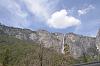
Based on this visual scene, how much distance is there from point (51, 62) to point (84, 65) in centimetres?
4548

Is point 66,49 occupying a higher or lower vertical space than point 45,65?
higher

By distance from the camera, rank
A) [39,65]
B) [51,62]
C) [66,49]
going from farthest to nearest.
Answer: [66,49]
[51,62]
[39,65]

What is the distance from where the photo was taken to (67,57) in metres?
81.4

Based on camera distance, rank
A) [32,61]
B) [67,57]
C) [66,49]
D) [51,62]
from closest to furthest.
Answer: [32,61]
[51,62]
[67,57]
[66,49]

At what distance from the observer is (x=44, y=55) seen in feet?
155

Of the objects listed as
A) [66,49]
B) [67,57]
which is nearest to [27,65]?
[67,57]

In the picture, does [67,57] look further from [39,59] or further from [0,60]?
[39,59]

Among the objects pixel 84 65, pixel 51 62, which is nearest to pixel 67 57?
pixel 51 62

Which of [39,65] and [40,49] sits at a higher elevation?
[40,49]

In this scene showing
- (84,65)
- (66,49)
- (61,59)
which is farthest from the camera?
(66,49)

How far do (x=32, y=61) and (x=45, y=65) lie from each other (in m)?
5.57

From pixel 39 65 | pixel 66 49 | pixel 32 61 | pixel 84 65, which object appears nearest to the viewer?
pixel 84 65

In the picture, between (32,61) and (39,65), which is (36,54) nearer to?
(39,65)

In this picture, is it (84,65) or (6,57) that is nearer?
(84,65)
